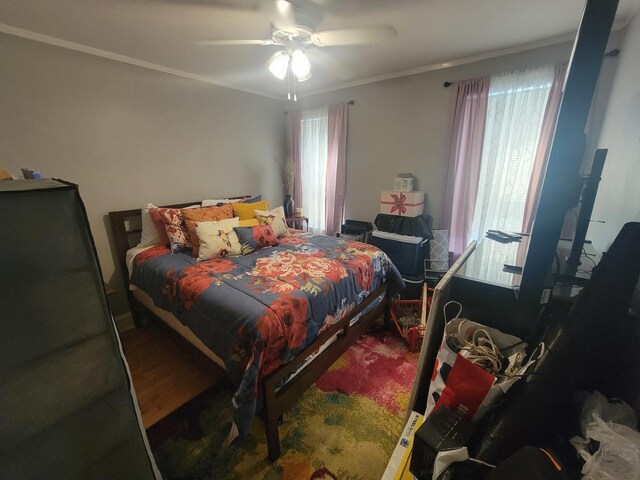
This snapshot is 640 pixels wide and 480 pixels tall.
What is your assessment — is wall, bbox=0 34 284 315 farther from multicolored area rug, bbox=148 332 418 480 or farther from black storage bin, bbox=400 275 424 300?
black storage bin, bbox=400 275 424 300

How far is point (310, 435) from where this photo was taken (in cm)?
147

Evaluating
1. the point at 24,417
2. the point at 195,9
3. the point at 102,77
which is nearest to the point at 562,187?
the point at 24,417

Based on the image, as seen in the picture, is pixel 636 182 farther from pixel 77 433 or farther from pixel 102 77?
pixel 102 77

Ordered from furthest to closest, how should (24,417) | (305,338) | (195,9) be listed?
(195,9) → (305,338) → (24,417)

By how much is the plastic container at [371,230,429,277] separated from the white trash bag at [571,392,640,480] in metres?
2.08

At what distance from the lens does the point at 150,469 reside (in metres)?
0.76

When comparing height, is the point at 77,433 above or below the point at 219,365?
above

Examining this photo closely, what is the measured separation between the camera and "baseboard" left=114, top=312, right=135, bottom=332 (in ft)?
7.87

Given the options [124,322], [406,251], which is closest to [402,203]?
[406,251]

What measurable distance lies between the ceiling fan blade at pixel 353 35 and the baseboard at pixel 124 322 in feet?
9.54

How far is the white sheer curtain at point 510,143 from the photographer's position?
2178mm

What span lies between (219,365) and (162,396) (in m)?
0.49

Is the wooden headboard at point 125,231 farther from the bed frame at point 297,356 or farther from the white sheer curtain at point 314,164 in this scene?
the white sheer curtain at point 314,164

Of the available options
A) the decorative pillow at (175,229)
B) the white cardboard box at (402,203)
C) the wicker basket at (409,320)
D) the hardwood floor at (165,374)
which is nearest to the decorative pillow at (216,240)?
the decorative pillow at (175,229)
